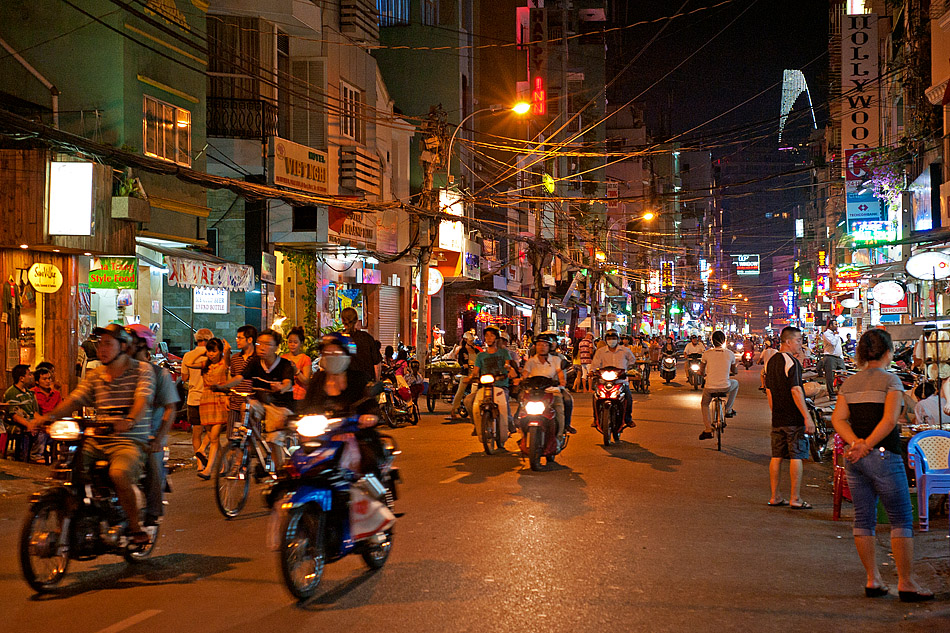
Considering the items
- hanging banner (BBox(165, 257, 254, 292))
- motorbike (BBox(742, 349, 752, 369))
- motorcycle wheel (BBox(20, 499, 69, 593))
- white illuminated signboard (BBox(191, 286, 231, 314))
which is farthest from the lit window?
motorbike (BBox(742, 349, 752, 369))

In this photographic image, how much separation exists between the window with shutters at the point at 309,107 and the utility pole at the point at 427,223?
3.07 meters

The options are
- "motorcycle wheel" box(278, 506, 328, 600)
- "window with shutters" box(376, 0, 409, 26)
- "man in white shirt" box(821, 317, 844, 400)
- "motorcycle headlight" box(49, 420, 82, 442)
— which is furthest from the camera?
"window with shutters" box(376, 0, 409, 26)

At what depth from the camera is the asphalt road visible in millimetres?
5941

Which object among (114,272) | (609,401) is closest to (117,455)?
(609,401)

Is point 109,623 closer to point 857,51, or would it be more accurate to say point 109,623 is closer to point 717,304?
point 857,51

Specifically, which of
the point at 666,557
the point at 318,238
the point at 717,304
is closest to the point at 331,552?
the point at 666,557

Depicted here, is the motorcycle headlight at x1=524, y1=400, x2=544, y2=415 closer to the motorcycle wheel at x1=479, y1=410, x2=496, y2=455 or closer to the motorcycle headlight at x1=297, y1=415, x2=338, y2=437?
the motorcycle wheel at x1=479, y1=410, x2=496, y2=455

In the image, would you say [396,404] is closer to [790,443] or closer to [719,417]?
[719,417]

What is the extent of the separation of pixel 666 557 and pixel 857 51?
29.1 m

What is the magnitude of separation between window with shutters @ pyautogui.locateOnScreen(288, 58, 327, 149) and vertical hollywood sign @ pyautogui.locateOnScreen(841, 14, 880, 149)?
16.5m

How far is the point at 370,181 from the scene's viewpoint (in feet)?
96.4

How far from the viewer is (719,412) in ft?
50.9

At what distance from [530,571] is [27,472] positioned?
8062mm

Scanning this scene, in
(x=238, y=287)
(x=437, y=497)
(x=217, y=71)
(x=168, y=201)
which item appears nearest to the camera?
(x=437, y=497)
